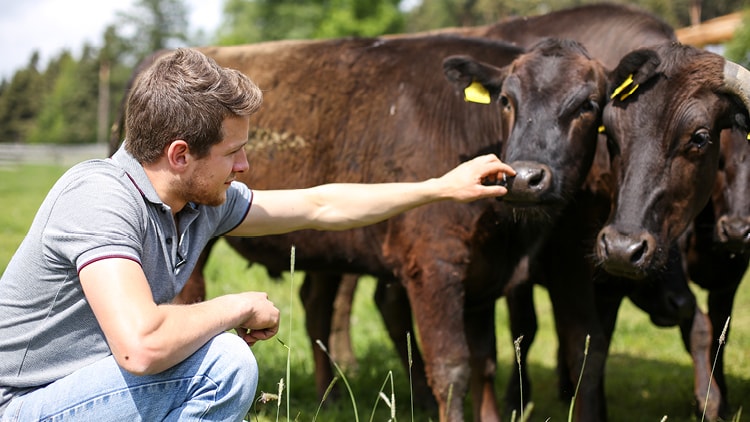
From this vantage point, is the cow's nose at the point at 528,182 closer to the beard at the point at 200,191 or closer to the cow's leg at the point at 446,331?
the cow's leg at the point at 446,331

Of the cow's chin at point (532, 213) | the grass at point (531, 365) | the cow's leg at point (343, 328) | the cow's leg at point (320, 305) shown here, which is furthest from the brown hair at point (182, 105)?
the cow's leg at point (343, 328)

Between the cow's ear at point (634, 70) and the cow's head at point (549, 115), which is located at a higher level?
the cow's ear at point (634, 70)

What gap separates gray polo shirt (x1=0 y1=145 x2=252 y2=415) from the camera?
8.48 feet

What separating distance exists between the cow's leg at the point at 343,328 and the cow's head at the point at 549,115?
3028 mm

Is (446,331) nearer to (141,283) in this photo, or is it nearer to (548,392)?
(548,392)

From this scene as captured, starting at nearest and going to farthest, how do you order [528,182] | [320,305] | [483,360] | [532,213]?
[528,182] → [532,213] → [483,360] → [320,305]

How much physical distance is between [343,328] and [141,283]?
5.41 meters

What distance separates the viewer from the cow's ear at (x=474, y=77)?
16.8 ft

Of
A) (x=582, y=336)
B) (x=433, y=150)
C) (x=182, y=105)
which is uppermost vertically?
(x=182, y=105)

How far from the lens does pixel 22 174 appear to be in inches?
1246

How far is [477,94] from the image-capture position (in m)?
5.20

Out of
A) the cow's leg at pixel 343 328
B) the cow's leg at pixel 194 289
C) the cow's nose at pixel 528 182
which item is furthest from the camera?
the cow's leg at pixel 343 328

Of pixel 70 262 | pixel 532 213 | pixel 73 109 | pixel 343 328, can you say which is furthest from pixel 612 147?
pixel 73 109

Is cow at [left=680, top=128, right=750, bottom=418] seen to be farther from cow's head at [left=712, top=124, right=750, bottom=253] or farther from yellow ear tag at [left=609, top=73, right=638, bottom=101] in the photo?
yellow ear tag at [left=609, top=73, right=638, bottom=101]
